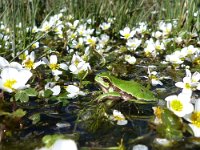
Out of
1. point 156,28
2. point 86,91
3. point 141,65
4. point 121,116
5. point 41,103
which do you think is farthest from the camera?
point 156,28

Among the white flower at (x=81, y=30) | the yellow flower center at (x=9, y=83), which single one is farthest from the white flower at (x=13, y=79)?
the white flower at (x=81, y=30)

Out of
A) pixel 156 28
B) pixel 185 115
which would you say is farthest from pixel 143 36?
pixel 185 115

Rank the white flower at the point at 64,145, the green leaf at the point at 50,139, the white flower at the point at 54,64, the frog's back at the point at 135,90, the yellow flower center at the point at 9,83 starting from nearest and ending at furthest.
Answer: the white flower at the point at 64,145 < the green leaf at the point at 50,139 < the yellow flower center at the point at 9,83 < the frog's back at the point at 135,90 < the white flower at the point at 54,64

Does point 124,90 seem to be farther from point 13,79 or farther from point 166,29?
point 166,29

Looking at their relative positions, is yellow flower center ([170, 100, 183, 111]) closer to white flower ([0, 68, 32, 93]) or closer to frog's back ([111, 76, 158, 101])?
frog's back ([111, 76, 158, 101])

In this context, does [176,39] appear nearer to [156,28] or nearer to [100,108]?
[156,28]

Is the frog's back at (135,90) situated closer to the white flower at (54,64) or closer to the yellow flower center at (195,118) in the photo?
the yellow flower center at (195,118)

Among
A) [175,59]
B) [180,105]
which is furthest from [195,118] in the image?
[175,59]
